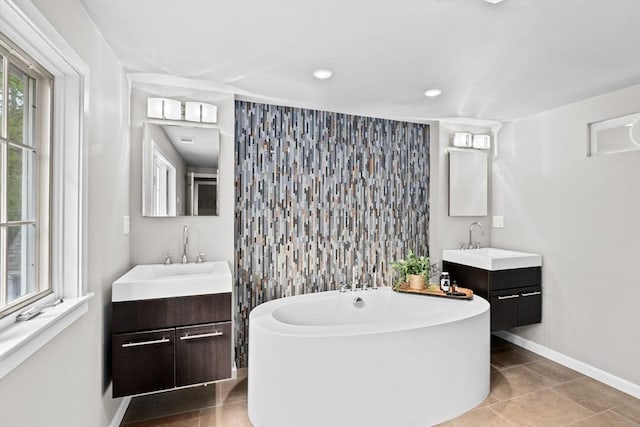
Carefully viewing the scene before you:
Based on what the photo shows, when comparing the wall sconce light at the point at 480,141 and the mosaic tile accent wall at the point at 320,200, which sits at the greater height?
the wall sconce light at the point at 480,141

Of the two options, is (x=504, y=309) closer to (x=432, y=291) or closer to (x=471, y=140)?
(x=432, y=291)

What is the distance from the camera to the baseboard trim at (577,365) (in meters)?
2.72

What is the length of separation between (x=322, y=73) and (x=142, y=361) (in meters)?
2.25

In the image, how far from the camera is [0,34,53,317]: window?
1.27 metres

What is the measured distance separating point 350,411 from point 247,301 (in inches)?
54.1

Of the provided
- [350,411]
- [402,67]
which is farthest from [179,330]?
[402,67]

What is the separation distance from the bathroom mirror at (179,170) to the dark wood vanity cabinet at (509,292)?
2.52 m

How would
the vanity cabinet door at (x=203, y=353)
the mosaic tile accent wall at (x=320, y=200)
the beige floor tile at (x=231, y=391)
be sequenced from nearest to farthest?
the vanity cabinet door at (x=203, y=353) < the beige floor tile at (x=231, y=391) < the mosaic tile accent wall at (x=320, y=200)

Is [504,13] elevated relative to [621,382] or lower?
elevated

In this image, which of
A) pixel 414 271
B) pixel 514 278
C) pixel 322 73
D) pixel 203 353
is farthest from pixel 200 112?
pixel 514 278

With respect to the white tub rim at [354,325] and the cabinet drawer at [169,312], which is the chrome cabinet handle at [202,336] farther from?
the white tub rim at [354,325]

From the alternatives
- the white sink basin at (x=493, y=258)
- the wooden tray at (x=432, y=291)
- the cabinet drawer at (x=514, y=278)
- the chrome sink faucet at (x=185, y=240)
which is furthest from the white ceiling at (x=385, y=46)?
the wooden tray at (x=432, y=291)

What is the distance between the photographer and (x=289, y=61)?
92.0 inches

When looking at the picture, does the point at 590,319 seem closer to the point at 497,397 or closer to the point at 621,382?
the point at 621,382
